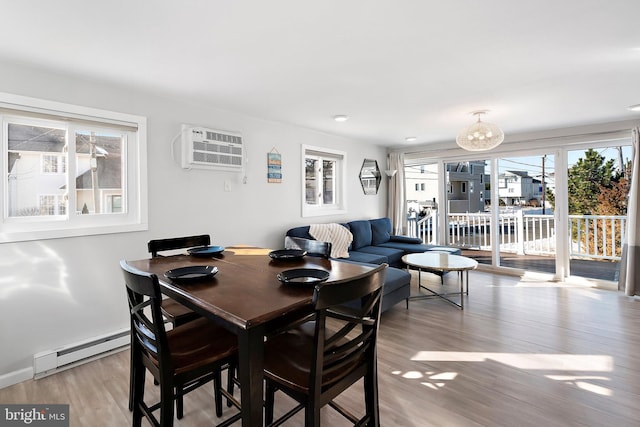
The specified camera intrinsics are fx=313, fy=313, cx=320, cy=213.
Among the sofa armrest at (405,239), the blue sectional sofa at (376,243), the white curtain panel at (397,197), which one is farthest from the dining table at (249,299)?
the white curtain panel at (397,197)

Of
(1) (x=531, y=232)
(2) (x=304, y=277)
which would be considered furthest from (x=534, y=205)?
(2) (x=304, y=277)

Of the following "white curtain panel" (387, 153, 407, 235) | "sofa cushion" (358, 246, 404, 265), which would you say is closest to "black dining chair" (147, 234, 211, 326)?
"sofa cushion" (358, 246, 404, 265)

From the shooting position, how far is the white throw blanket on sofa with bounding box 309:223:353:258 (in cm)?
423

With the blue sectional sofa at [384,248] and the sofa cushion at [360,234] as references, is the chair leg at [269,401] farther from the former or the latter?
the sofa cushion at [360,234]

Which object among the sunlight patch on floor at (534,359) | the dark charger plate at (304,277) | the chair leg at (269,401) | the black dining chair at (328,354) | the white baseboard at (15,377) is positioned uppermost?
the dark charger plate at (304,277)

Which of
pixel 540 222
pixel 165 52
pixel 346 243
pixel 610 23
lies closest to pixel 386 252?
pixel 346 243

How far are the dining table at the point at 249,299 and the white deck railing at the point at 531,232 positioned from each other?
4712mm

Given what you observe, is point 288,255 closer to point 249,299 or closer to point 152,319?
point 249,299

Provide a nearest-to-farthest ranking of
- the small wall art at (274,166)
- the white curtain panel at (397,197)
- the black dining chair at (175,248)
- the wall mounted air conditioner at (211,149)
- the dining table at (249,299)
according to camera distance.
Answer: the dining table at (249,299), the black dining chair at (175,248), the wall mounted air conditioner at (211,149), the small wall art at (274,166), the white curtain panel at (397,197)

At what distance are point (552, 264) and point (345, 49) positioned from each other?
4.83 metres

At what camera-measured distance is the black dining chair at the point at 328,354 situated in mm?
1129

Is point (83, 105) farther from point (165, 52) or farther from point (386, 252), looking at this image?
point (386, 252)

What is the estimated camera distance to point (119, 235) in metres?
2.72

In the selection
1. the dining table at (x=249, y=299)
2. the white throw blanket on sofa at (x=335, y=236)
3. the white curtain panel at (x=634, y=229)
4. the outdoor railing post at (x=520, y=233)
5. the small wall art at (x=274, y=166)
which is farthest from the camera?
the outdoor railing post at (x=520, y=233)
